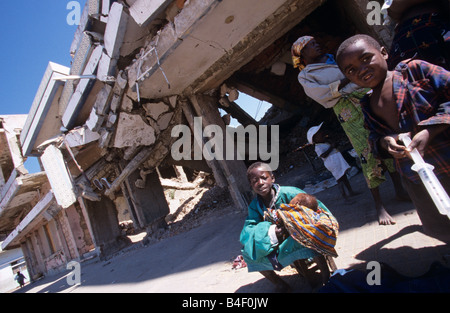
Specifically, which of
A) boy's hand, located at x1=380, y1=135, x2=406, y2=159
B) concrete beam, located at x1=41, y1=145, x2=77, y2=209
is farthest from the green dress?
concrete beam, located at x1=41, y1=145, x2=77, y2=209

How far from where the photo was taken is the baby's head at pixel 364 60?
140cm

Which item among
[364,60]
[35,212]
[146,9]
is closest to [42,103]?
[146,9]

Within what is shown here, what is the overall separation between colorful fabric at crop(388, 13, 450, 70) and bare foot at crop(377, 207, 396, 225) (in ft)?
4.22

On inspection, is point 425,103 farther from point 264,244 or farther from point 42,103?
point 42,103

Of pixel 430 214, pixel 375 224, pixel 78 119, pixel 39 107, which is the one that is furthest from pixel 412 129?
pixel 39 107

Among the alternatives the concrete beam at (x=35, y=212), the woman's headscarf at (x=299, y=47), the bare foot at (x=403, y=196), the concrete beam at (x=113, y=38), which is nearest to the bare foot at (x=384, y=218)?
the bare foot at (x=403, y=196)

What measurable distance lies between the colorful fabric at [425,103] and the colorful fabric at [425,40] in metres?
0.49

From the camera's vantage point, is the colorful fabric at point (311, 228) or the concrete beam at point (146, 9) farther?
the concrete beam at point (146, 9)

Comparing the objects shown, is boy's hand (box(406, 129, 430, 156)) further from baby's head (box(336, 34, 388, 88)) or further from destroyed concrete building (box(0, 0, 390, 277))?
destroyed concrete building (box(0, 0, 390, 277))

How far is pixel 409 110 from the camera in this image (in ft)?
4.40

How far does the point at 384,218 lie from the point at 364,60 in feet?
5.16

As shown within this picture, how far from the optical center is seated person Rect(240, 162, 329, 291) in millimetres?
1757

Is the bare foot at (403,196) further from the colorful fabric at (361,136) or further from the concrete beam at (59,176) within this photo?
the concrete beam at (59,176)

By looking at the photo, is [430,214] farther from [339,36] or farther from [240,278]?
[339,36]
